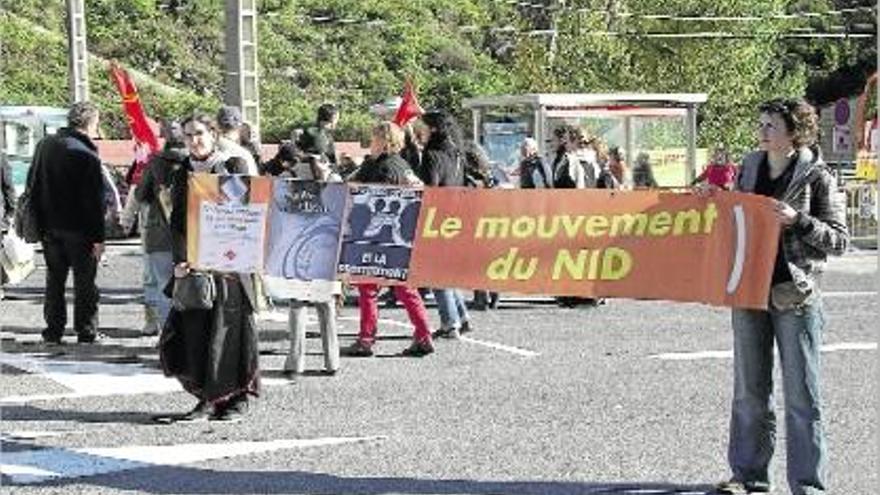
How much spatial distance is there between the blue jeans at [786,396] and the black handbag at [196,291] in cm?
321

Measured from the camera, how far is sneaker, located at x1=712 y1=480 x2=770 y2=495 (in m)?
7.70

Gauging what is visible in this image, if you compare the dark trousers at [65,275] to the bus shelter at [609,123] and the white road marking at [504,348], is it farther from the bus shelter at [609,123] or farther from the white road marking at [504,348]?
the bus shelter at [609,123]

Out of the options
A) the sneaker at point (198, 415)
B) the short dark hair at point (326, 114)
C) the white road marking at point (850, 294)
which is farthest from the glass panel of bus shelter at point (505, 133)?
the sneaker at point (198, 415)

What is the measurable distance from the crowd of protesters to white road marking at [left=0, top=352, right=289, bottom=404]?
64 cm

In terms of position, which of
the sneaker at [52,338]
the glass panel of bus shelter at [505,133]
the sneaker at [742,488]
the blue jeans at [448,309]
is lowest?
the sneaker at [742,488]

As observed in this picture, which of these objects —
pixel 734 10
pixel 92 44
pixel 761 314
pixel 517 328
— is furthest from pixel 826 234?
pixel 92 44

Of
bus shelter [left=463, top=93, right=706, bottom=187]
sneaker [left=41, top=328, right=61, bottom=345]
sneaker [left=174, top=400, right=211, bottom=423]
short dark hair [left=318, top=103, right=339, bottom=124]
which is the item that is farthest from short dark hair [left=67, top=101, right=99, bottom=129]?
bus shelter [left=463, top=93, right=706, bottom=187]

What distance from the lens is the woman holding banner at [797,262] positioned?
7.32m

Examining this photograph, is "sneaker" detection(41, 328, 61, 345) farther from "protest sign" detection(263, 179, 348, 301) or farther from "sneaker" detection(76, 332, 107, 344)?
"protest sign" detection(263, 179, 348, 301)

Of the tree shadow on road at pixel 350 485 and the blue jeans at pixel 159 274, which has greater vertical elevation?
the blue jeans at pixel 159 274

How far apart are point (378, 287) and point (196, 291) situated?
2987 millimetres

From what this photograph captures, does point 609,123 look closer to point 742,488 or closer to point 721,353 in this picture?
point 721,353

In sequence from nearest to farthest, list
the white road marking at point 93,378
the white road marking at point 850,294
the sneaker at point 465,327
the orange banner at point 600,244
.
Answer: the orange banner at point 600,244, the white road marking at point 93,378, the sneaker at point 465,327, the white road marking at point 850,294

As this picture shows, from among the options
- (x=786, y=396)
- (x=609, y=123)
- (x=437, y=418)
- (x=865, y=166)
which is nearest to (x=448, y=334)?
(x=437, y=418)
